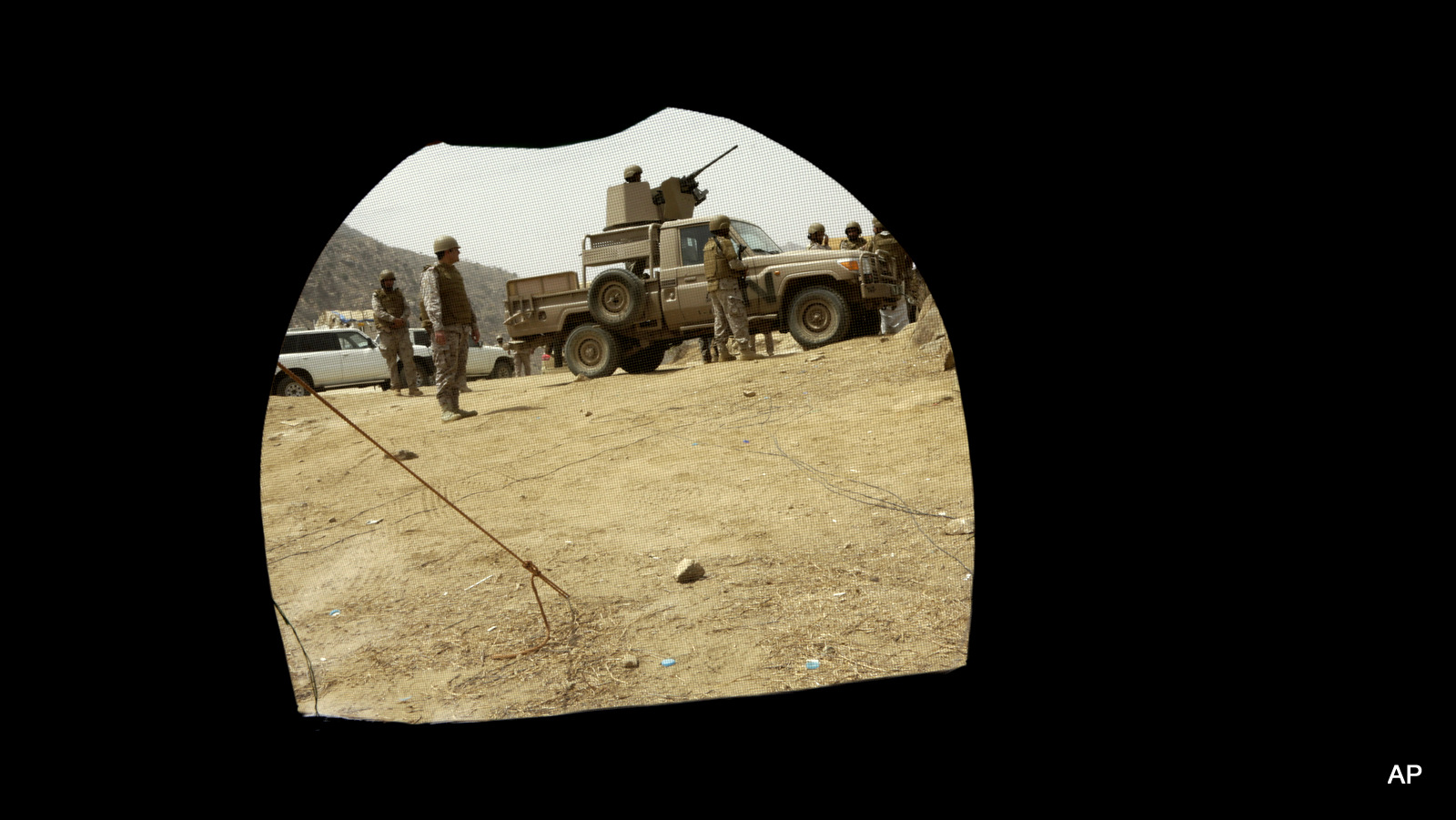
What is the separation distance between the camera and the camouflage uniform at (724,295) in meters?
8.79

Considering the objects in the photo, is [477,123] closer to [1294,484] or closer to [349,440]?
[1294,484]

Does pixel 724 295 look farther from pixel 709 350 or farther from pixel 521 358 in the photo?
pixel 521 358

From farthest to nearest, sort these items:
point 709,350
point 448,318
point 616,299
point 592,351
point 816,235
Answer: point 709,350
point 816,235
point 592,351
point 616,299
point 448,318

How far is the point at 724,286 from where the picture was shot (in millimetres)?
8922

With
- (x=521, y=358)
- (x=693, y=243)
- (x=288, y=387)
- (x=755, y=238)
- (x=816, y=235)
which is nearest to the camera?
(x=693, y=243)

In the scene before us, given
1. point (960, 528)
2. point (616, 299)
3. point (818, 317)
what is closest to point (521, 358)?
point (616, 299)

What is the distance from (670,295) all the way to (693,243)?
70 centimetres

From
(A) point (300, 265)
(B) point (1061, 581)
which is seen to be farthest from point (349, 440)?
(B) point (1061, 581)

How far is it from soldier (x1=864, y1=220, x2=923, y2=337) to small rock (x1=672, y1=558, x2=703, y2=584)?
6250mm

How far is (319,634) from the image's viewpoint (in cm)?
391

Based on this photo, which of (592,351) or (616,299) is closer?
(616,299)

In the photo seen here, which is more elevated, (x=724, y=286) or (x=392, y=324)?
(x=724, y=286)

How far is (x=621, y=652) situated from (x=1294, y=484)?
2597mm

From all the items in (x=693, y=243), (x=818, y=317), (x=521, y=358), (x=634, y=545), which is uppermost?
(x=693, y=243)
